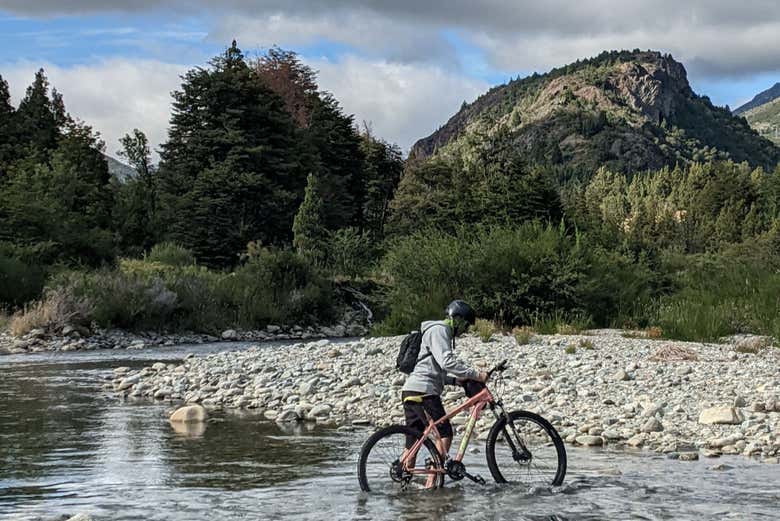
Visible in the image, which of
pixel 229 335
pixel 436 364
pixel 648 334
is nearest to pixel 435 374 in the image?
pixel 436 364

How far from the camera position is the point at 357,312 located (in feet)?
129

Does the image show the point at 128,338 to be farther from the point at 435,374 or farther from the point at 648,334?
the point at 435,374

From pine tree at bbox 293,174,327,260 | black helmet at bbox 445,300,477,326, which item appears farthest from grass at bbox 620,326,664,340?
pine tree at bbox 293,174,327,260

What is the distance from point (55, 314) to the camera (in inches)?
1145

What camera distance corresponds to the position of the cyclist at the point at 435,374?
8.27 m

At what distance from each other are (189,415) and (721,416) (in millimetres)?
7613

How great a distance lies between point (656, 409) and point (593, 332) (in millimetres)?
10902

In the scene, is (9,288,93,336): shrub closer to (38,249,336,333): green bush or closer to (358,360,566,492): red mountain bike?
(38,249,336,333): green bush

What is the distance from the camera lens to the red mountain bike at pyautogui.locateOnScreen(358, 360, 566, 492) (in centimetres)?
844

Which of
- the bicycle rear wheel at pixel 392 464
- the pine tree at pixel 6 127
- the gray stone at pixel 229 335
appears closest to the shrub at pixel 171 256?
the gray stone at pixel 229 335

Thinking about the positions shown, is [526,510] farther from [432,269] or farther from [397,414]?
[432,269]

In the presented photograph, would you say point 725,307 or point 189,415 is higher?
point 725,307

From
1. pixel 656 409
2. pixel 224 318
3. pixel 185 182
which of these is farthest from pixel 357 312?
pixel 656 409

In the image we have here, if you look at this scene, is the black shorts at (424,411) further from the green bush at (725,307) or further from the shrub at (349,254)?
the shrub at (349,254)
